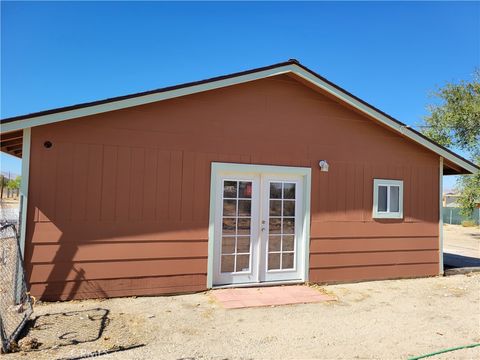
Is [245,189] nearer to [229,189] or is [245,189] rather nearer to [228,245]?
[229,189]

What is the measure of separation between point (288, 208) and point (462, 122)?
15.0 meters

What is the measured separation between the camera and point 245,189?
653 centimetres

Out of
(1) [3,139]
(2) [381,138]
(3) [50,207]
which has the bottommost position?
(3) [50,207]

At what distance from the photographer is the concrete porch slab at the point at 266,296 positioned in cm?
561

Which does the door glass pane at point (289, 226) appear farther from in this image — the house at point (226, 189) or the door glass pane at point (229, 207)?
the door glass pane at point (229, 207)

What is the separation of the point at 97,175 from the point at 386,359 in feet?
14.7

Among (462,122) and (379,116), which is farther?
(462,122)

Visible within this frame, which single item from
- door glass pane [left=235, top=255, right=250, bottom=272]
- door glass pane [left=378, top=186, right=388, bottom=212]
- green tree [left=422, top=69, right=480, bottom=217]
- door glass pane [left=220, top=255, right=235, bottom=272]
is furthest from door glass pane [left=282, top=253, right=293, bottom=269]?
green tree [left=422, top=69, right=480, bottom=217]

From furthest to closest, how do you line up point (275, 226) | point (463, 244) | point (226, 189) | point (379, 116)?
point (463, 244)
point (379, 116)
point (275, 226)
point (226, 189)

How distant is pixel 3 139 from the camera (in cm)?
552

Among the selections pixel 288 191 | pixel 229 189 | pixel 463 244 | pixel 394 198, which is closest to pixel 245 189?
pixel 229 189

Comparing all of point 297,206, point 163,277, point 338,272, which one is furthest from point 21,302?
point 338,272

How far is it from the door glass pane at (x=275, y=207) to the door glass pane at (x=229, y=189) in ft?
2.41

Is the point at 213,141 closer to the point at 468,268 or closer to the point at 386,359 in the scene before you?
the point at 386,359
